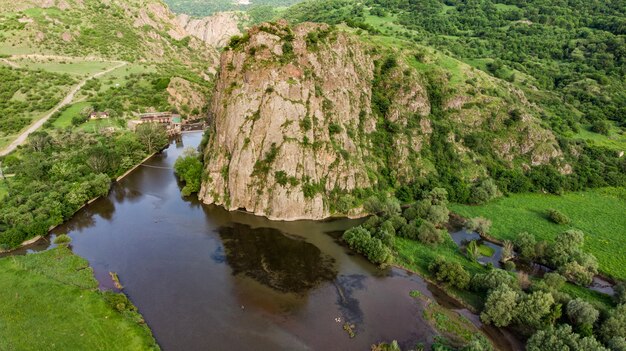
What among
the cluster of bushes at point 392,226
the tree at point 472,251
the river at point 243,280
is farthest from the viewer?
the tree at point 472,251

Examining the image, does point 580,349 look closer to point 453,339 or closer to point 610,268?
point 453,339

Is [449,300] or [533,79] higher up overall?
[533,79]

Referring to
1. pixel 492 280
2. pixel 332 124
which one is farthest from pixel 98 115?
pixel 492 280

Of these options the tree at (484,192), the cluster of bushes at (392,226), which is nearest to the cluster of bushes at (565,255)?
the cluster of bushes at (392,226)

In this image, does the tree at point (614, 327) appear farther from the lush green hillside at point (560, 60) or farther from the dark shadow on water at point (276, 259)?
the lush green hillside at point (560, 60)

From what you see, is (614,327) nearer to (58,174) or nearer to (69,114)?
(58,174)

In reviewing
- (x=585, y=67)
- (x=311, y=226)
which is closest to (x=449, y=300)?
(x=311, y=226)

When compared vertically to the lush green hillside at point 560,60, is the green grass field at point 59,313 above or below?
below
